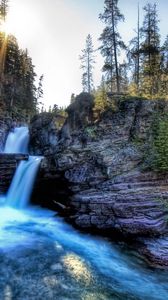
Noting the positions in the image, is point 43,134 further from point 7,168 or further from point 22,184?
point 22,184

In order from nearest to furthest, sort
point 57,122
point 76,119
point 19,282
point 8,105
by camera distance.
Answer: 1. point 19,282
2. point 76,119
3. point 57,122
4. point 8,105

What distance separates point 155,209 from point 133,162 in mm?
3094

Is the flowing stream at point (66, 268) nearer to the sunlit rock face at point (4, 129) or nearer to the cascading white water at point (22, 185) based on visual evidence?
the cascading white water at point (22, 185)

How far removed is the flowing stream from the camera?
6977mm

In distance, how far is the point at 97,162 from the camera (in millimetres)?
13211

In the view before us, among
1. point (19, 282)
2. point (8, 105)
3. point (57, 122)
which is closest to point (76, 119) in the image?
point (57, 122)

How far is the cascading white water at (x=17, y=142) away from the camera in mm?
28831

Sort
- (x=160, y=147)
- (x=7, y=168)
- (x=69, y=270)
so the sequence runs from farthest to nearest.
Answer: (x=7, y=168) < (x=160, y=147) < (x=69, y=270)

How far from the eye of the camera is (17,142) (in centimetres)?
2962

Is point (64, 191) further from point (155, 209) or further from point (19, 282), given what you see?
point (19, 282)

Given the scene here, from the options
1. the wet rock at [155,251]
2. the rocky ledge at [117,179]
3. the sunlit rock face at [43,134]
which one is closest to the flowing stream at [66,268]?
the wet rock at [155,251]

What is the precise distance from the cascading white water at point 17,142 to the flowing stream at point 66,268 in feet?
52.9

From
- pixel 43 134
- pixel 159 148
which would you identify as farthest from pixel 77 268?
pixel 43 134

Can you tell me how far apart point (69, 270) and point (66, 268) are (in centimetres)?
17
